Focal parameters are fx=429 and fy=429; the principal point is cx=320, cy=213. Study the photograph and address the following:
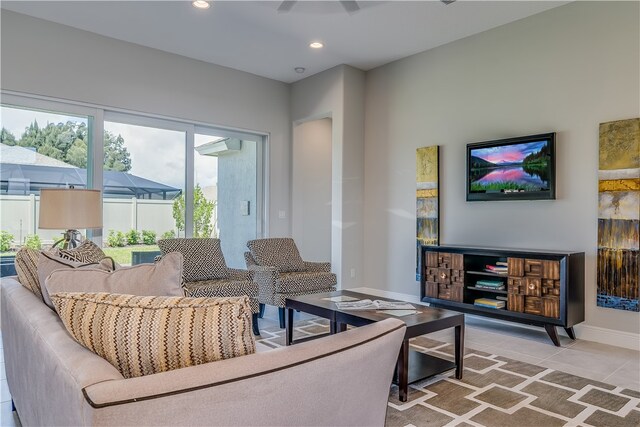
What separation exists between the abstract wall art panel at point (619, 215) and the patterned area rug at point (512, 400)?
3.49 feet

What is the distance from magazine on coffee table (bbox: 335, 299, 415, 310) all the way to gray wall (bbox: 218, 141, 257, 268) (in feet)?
9.82

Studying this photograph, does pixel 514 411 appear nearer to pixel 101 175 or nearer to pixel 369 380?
pixel 369 380

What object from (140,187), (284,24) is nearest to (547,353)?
(284,24)

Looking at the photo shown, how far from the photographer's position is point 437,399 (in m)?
2.41

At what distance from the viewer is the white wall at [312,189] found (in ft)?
19.7

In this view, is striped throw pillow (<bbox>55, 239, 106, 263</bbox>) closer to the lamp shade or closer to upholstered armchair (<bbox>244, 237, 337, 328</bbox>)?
the lamp shade

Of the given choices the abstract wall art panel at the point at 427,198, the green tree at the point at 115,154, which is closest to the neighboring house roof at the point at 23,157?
the green tree at the point at 115,154

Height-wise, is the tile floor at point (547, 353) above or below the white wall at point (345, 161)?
below

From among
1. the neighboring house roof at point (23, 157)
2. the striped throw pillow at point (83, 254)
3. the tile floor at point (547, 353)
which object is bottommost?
the tile floor at point (547, 353)

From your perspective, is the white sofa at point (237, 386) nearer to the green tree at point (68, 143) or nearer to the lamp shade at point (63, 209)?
the lamp shade at point (63, 209)

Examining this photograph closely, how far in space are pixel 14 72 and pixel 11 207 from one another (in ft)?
4.07

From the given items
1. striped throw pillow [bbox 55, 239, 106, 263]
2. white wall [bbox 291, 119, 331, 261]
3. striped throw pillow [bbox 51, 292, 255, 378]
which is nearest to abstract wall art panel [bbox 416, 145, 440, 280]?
white wall [bbox 291, 119, 331, 261]

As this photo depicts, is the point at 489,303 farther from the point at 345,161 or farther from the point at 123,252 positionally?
the point at 123,252

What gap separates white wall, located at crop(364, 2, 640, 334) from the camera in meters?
A: 3.56
